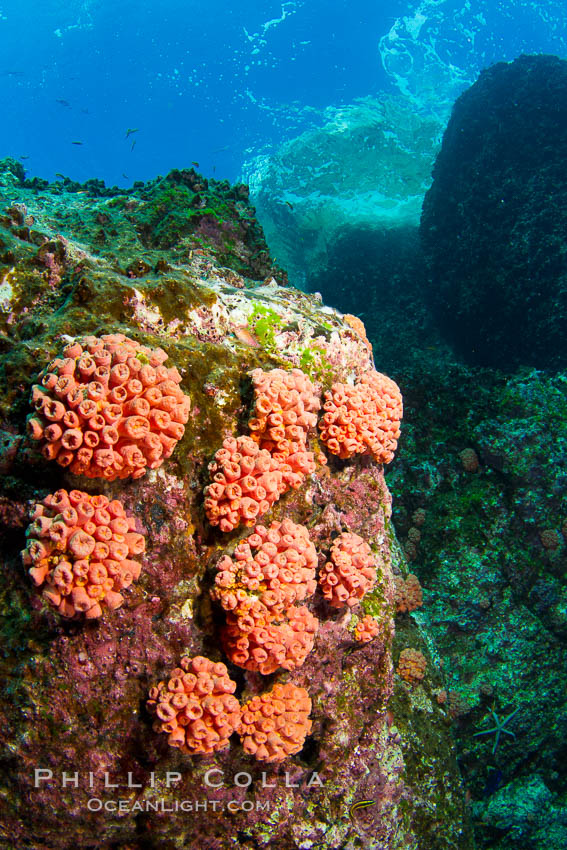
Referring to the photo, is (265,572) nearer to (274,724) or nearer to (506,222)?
(274,724)

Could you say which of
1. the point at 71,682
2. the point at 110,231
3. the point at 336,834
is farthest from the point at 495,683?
the point at 110,231

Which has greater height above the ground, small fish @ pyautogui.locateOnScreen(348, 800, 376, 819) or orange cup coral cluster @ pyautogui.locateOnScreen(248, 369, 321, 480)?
orange cup coral cluster @ pyautogui.locateOnScreen(248, 369, 321, 480)

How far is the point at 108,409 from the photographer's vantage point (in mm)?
2555

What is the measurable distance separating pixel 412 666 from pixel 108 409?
18.5 feet

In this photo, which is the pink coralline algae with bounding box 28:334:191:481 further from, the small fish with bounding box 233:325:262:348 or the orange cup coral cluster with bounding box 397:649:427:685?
the orange cup coral cluster with bounding box 397:649:427:685

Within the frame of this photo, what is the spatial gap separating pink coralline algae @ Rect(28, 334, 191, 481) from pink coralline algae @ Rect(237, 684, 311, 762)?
2027 mm

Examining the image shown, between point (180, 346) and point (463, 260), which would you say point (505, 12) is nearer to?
point (463, 260)

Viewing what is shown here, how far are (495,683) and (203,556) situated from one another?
294 inches

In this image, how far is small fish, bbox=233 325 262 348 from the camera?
402 cm

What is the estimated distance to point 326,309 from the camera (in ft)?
17.8

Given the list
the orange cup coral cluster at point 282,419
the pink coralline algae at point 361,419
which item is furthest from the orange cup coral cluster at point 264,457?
the pink coralline algae at point 361,419

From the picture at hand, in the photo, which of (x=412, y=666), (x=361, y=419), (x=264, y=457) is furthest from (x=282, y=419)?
(x=412, y=666)

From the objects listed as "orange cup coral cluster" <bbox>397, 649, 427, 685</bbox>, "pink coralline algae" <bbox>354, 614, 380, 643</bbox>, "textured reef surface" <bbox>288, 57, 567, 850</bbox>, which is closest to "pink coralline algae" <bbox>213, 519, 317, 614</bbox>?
"pink coralline algae" <bbox>354, 614, 380, 643</bbox>

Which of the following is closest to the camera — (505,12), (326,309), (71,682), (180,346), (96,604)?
(96,604)
